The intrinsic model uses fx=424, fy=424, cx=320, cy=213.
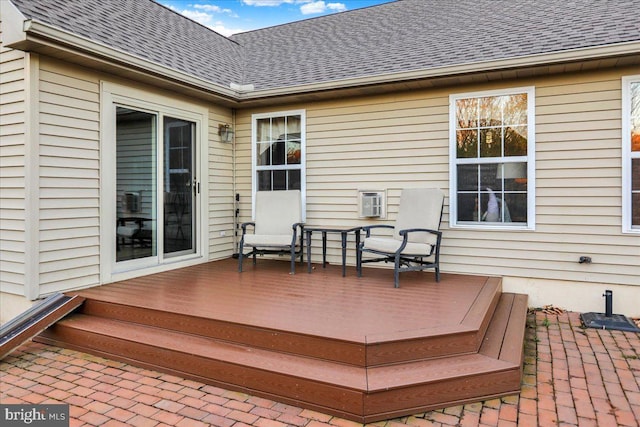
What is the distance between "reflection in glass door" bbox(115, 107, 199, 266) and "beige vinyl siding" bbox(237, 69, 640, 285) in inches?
61.7

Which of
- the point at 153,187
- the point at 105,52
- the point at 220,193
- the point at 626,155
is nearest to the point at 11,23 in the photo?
the point at 105,52

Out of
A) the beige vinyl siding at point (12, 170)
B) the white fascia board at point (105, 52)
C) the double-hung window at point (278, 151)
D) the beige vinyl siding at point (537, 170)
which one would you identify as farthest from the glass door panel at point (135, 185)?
the beige vinyl siding at point (537, 170)

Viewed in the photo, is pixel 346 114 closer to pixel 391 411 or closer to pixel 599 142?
pixel 599 142

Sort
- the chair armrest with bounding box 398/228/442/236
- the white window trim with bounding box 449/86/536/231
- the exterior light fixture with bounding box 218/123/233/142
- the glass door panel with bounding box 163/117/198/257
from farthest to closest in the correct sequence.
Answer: the exterior light fixture with bounding box 218/123/233/142 → the glass door panel with bounding box 163/117/198/257 → the white window trim with bounding box 449/86/536/231 → the chair armrest with bounding box 398/228/442/236

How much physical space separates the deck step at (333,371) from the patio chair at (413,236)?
1121 millimetres

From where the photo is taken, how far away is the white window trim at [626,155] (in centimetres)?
408

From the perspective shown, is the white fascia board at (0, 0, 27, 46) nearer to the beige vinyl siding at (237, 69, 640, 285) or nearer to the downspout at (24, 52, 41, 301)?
the downspout at (24, 52, 41, 301)

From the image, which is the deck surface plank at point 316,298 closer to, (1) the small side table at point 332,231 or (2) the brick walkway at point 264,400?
(1) the small side table at point 332,231

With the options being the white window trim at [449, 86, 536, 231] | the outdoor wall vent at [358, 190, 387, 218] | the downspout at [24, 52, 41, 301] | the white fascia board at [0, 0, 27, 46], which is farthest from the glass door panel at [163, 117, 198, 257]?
the white window trim at [449, 86, 536, 231]

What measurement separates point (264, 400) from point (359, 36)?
5487 millimetres

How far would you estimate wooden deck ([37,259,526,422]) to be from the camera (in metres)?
2.53

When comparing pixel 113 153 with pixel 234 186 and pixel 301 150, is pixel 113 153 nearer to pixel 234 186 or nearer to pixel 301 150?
pixel 234 186

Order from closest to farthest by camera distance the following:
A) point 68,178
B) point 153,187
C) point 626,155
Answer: point 68,178, point 626,155, point 153,187

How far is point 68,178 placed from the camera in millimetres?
3988
